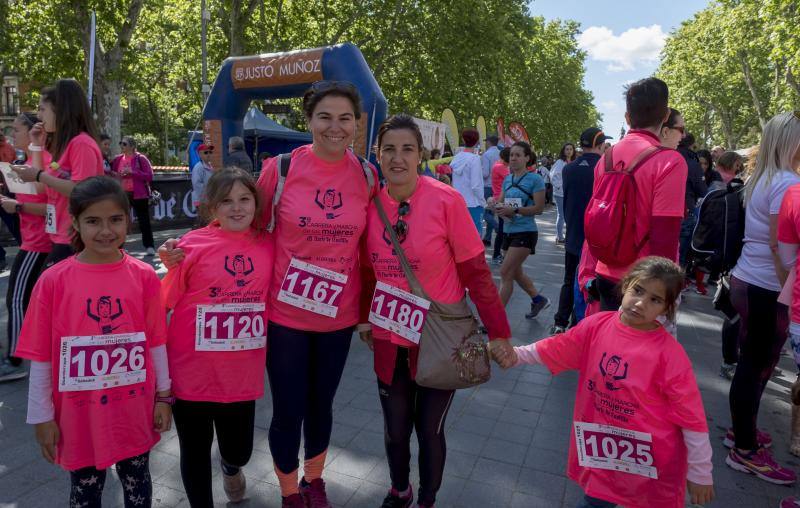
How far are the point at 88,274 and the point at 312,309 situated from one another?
0.85m

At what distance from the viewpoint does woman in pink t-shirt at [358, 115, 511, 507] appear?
237 centimetres

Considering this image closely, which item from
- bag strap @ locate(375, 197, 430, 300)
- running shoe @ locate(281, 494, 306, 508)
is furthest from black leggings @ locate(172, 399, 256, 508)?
bag strap @ locate(375, 197, 430, 300)

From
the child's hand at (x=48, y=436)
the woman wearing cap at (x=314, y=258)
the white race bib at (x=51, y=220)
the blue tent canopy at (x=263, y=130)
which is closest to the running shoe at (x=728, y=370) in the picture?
the woman wearing cap at (x=314, y=258)

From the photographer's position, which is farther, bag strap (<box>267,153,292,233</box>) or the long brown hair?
the long brown hair

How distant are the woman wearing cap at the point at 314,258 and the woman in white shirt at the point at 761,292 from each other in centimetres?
215

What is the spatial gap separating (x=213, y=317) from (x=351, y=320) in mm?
597

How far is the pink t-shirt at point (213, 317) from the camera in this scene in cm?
230

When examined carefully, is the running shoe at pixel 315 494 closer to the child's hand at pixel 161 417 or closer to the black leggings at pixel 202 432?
the black leggings at pixel 202 432

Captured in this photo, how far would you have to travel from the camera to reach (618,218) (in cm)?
288

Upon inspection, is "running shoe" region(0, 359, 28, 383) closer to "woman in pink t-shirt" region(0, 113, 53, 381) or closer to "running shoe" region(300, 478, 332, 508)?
"woman in pink t-shirt" region(0, 113, 53, 381)

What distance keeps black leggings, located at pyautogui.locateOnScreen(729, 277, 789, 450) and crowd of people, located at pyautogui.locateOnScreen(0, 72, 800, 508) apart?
0.01 m

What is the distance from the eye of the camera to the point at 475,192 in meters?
7.99

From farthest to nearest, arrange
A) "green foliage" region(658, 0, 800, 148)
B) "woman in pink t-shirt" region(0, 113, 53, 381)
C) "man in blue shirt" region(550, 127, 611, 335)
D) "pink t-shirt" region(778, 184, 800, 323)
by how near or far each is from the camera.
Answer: "green foliage" region(658, 0, 800, 148) → "man in blue shirt" region(550, 127, 611, 335) → "woman in pink t-shirt" region(0, 113, 53, 381) → "pink t-shirt" region(778, 184, 800, 323)

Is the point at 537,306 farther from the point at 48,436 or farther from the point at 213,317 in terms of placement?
the point at 48,436
